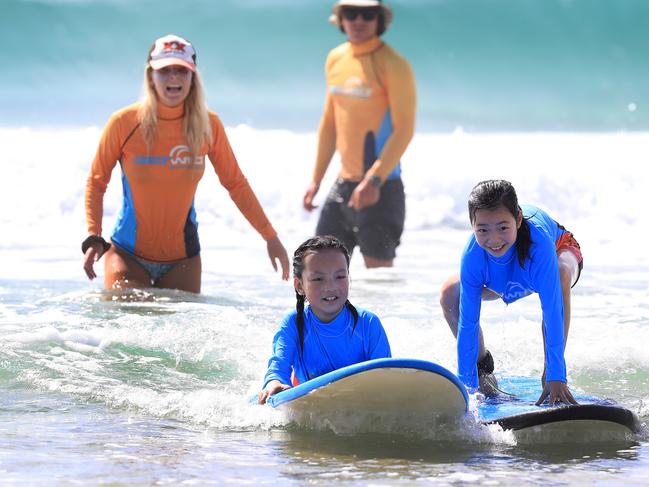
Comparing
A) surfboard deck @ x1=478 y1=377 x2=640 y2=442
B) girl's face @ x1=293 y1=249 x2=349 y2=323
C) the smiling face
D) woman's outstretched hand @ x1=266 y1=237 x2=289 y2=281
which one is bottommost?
surfboard deck @ x1=478 y1=377 x2=640 y2=442

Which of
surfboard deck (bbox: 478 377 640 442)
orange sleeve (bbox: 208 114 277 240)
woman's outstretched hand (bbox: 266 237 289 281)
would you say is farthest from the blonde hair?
surfboard deck (bbox: 478 377 640 442)

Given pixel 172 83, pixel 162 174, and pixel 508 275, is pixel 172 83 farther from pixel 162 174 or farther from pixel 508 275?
pixel 508 275

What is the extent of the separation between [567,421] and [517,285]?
2.30 feet

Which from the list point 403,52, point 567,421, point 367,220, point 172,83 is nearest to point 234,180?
point 172,83

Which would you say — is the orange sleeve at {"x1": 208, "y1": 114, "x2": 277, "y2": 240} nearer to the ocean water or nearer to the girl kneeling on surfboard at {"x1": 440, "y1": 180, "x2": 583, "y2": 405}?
the ocean water

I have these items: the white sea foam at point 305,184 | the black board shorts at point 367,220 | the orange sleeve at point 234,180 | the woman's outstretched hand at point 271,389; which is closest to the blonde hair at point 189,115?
the orange sleeve at point 234,180

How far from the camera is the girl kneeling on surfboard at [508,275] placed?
4551mm

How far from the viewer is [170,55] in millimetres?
6750

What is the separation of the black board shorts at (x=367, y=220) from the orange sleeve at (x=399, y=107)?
23cm

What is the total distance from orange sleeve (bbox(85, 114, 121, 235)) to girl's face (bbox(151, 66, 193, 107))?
0.31m

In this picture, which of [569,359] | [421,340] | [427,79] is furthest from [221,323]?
[427,79]

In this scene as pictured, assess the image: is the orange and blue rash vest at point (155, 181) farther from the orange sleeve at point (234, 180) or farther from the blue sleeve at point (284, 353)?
the blue sleeve at point (284, 353)

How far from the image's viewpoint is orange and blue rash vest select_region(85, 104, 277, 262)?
6.89 metres

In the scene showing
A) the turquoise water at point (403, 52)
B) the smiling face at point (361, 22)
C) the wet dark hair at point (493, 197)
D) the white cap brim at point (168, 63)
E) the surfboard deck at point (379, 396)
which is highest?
the turquoise water at point (403, 52)
